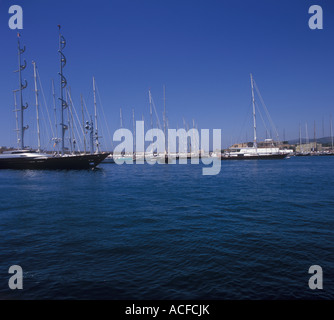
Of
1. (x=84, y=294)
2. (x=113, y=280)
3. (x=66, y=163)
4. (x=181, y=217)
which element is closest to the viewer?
(x=84, y=294)

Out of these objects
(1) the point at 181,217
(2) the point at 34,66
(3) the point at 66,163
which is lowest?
(1) the point at 181,217

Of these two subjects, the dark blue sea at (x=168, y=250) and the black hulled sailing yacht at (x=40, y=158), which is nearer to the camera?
the dark blue sea at (x=168, y=250)

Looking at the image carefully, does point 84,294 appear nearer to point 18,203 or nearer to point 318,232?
point 318,232

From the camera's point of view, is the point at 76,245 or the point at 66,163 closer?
the point at 76,245

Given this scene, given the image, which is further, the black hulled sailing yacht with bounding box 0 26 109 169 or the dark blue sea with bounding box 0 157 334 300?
the black hulled sailing yacht with bounding box 0 26 109 169

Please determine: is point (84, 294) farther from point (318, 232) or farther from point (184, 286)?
point (318, 232)

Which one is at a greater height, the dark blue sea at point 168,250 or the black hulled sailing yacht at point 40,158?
the black hulled sailing yacht at point 40,158

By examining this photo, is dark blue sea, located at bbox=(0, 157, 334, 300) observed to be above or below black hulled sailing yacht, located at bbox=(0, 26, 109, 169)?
below

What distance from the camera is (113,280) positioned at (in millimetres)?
6703

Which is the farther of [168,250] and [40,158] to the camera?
[40,158]
